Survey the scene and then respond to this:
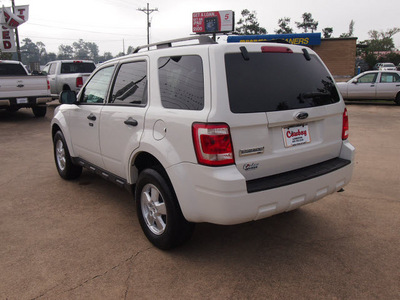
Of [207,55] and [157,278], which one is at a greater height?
[207,55]

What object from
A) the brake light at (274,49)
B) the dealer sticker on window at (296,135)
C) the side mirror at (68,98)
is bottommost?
the dealer sticker on window at (296,135)

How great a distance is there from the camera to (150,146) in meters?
3.05

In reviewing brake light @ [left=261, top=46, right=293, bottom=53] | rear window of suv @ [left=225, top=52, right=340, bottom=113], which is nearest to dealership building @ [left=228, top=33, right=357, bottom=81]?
rear window of suv @ [left=225, top=52, right=340, bottom=113]

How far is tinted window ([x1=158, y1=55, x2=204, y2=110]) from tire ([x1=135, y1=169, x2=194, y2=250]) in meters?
0.67

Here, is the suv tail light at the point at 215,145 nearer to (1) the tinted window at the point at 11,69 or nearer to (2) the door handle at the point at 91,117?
(2) the door handle at the point at 91,117

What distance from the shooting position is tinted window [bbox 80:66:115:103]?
13.5ft

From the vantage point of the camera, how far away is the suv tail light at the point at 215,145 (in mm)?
2566

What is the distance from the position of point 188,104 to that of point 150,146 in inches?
21.3

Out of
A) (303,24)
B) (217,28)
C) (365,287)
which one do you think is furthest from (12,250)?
(303,24)

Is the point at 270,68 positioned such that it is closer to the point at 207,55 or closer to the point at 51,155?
the point at 207,55

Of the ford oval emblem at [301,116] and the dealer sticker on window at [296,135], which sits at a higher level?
the ford oval emblem at [301,116]

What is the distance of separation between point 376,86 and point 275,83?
1482cm

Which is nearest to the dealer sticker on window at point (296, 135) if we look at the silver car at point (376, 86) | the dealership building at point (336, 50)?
the silver car at point (376, 86)

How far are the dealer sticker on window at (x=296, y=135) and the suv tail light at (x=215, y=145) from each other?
588 millimetres
